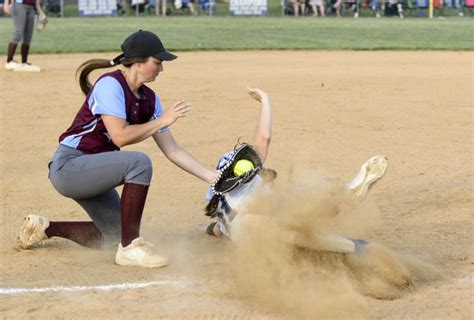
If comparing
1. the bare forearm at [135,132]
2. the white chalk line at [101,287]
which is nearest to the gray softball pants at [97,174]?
the bare forearm at [135,132]

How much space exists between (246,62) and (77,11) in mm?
19210

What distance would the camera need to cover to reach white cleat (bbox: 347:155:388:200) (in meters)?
5.62

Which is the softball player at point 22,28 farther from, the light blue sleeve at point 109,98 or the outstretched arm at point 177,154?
the light blue sleeve at point 109,98

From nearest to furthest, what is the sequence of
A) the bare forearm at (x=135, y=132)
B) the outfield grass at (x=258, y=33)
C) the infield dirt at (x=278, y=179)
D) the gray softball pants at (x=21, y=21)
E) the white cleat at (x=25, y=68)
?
the infield dirt at (x=278, y=179)
the bare forearm at (x=135, y=132)
the gray softball pants at (x=21, y=21)
the white cleat at (x=25, y=68)
the outfield grass at (x=258, y=33)

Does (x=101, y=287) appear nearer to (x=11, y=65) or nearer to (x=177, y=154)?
(x=177, y=154)

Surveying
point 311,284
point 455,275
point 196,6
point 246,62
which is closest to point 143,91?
point 311,284

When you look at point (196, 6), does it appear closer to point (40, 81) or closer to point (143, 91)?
point (40, 81)

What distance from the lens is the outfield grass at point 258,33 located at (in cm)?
2064

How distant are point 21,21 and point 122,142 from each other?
10076 millimetres

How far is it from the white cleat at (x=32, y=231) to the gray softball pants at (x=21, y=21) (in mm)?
9481

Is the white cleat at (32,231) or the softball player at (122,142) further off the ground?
the softball player at (122,142)

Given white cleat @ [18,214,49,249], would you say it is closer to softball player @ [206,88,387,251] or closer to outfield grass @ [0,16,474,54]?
softball player @ [206,88,387,251]

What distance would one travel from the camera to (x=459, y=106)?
1227 centimetres

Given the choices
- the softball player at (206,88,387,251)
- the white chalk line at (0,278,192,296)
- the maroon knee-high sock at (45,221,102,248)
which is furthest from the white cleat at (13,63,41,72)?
the white chalk line at (0,278,192,296)
